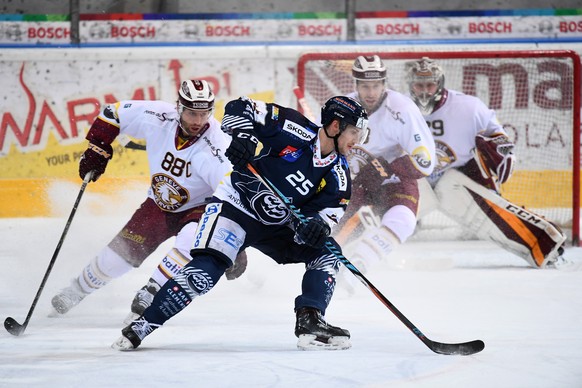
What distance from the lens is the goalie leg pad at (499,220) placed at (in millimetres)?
5883

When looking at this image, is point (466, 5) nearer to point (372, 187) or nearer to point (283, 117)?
point (372, 187)

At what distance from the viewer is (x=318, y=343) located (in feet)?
11.4

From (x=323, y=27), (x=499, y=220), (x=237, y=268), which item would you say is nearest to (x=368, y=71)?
(x=499, y=220)

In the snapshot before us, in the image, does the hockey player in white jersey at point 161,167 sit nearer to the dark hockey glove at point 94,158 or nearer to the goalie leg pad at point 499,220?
the dark hockey glove at point 94,158

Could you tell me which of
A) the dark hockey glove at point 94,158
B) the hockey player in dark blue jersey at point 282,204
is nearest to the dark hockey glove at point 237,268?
the dark hockey glove at point 94,158

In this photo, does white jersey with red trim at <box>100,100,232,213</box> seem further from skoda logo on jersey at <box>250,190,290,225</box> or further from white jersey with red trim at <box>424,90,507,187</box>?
white jersey with red trim at <box>424,90,507,187</box>

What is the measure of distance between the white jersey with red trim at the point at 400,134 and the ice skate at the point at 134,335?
2.36m

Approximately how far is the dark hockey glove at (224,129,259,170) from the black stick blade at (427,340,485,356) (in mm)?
873

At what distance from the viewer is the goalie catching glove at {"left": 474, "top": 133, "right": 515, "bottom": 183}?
6.02 metres

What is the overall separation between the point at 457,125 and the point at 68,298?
2.83 m

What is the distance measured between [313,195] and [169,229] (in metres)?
1.02

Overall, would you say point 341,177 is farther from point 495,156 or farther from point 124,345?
point 495,156

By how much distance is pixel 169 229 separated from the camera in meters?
4.45

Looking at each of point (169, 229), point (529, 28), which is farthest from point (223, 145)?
point (529, 28)
